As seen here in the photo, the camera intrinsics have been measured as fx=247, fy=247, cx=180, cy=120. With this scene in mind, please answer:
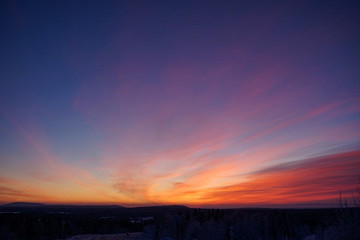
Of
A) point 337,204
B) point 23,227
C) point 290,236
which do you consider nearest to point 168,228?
point 290,236

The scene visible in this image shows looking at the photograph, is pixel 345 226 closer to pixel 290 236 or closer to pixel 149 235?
pixel 149 235

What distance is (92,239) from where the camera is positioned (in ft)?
192

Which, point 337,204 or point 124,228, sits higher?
point 337,204

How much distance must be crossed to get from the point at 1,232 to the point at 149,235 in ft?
155

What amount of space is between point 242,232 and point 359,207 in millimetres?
79183

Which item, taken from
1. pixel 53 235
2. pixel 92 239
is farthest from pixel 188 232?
pixel 53 235

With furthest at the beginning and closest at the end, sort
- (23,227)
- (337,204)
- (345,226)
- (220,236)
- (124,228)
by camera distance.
Answer: (124,228) → (23,227) → (220,236) → (337,204) → (345,226)

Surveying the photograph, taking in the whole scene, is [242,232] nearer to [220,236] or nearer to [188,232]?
[220,236]

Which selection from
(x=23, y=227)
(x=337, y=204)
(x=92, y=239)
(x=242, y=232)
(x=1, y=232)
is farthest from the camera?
(x=23, y=227)

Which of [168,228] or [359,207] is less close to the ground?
[359,207]

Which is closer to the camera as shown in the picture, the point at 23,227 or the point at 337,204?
the point at 337,204

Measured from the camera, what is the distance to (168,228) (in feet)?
299

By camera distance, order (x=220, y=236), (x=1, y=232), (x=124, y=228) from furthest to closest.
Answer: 1. (x=124, y=228)
2. (x=220, y=236)
3. (x=1, y=232)

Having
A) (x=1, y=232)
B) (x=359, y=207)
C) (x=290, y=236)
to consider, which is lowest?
(x=290, y=236)
